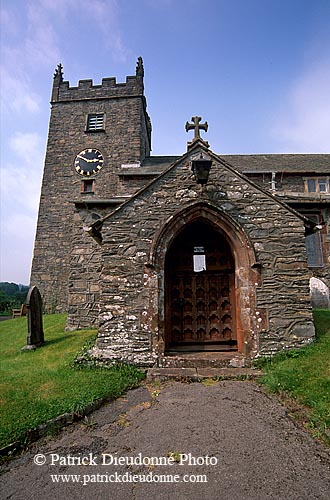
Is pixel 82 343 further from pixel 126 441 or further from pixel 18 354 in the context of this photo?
pixel 126 441

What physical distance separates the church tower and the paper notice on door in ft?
42.0

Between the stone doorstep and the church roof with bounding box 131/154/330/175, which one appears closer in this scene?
the stone doorstep

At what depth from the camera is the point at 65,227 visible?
2056cm

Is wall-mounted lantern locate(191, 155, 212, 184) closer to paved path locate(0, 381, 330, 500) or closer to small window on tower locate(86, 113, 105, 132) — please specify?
paved path locate(0, 381, 330, 500)

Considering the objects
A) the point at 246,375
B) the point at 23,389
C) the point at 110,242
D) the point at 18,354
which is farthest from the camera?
the point at 18,354

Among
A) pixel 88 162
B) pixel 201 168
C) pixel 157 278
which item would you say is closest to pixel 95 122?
pixel 88 162

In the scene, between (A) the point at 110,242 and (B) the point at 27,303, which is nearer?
(A) the point at 110,242

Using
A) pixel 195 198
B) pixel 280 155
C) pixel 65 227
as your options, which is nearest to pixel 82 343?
pixel 195 198

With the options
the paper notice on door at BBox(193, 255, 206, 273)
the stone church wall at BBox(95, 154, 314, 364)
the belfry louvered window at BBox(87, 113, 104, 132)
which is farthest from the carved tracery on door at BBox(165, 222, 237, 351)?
the belfry louvered window at BBox(87, 113, 104, 132)

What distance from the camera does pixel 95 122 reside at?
75.0 ft

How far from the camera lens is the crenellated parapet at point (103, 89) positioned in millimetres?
23234

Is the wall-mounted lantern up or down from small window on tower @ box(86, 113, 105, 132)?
down

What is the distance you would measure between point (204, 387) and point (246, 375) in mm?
992

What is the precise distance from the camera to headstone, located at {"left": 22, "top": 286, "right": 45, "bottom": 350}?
8.23m
